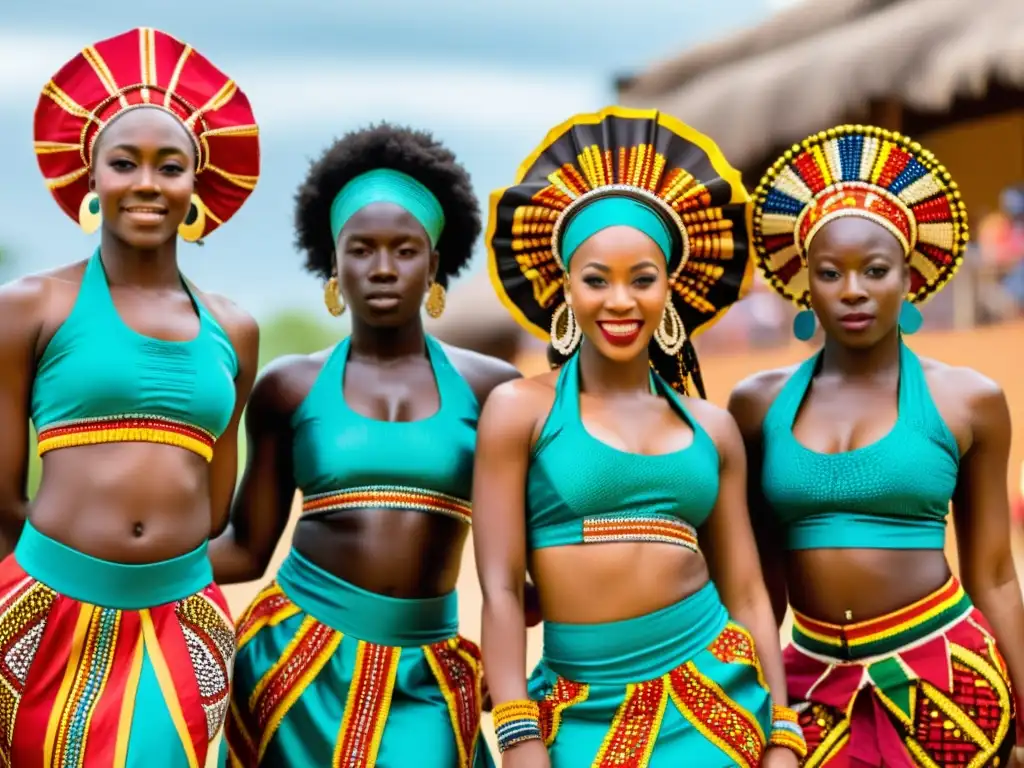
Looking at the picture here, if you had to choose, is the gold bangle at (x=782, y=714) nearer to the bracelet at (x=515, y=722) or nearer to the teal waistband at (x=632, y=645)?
the teal waistband at (x=632, y=645)

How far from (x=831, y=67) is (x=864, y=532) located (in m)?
11.1

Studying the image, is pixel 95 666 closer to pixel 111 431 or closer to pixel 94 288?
pixel 111 431

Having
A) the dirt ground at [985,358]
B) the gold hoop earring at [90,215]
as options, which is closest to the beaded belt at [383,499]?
the gold hoop earring at [90,215]

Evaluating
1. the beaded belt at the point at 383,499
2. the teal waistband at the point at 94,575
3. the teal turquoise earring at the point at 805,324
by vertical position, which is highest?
the teal turquoise earring at the point at 805,324

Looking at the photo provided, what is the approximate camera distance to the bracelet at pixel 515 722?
344 centimetres

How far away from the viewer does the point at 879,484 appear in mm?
4062

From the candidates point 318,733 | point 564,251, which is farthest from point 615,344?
point 318,733

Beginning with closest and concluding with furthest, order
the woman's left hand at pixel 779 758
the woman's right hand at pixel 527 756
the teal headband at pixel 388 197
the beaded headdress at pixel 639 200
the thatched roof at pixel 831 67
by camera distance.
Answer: the woman's right hand at pixel 527 756, the woman's left hand at pixel 779 758, the beaded headdress at pixel 639 200, the teal headband at pixel 388 197, the thatched roof at pixel 831 67

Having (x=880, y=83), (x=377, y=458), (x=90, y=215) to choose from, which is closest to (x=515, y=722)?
(x=377, y=458)

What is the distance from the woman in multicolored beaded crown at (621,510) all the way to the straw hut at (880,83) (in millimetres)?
9718

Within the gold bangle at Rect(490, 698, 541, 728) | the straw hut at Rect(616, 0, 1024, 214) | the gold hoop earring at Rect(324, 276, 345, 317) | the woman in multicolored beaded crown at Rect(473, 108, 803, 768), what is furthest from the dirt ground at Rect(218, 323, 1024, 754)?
the gold bangle at Rect(490, 698, 541, 728)

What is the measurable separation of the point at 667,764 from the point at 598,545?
56 cm

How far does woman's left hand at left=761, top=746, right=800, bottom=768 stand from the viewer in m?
3.65

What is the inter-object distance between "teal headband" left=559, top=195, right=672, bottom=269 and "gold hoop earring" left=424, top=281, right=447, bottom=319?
2.27ft
